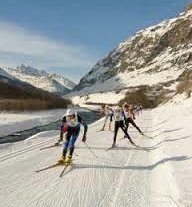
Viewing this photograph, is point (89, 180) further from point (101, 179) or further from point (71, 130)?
point (71, 130)

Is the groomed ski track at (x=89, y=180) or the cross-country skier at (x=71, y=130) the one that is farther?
the cross-country skier at (x=71, y=130)

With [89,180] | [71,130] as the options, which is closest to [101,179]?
[89,180]

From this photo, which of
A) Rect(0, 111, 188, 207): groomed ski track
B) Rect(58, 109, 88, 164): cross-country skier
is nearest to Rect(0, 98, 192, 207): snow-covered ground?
Rect(0, 111, 188, 207): groomed ski track

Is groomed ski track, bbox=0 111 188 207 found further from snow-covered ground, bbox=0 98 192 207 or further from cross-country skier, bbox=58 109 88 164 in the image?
cross-country skier, bbox=58 109 88 164

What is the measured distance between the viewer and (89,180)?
473 inches

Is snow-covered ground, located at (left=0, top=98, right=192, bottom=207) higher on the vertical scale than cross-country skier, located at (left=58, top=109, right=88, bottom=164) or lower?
lower

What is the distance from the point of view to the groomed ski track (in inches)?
384

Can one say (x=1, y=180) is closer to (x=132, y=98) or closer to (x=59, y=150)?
(x=59, y=150)

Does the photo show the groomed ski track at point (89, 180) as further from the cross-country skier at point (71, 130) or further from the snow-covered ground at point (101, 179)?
the cross-country skier at point (71, 130)

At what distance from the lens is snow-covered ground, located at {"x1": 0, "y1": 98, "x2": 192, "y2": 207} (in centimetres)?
975

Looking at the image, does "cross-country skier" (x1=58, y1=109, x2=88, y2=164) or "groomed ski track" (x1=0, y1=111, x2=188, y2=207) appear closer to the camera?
"groomed ski track" (x1=0, y1=111, x2=188, y2=207)

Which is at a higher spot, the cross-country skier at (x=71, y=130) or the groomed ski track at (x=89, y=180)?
the cross-country skier at (x=71, y=130)

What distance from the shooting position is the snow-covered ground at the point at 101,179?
9.75 meters

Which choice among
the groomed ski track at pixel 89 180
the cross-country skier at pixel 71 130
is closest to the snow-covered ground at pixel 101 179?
the groomed ski track at pixel 89 180
